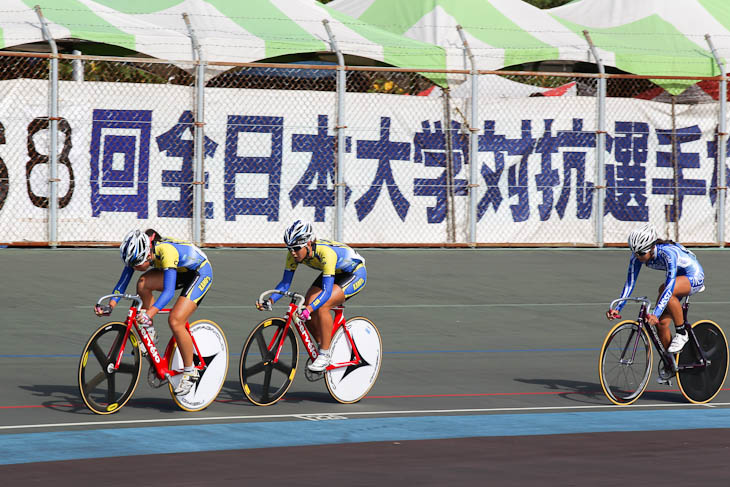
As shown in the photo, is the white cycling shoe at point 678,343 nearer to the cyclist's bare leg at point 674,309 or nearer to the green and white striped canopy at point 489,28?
the cyclist's bare leg at point 674,309

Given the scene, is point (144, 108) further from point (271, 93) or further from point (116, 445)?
point (116, 445)

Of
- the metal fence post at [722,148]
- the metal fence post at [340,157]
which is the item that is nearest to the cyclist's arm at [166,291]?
the metal fence post at [340,157]

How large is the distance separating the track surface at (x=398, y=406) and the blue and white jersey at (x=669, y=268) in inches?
34.1

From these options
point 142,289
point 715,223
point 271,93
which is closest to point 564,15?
point 715,223

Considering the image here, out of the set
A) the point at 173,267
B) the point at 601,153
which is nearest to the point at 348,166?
the point at 601,153

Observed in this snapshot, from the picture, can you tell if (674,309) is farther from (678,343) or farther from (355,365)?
(355,365)

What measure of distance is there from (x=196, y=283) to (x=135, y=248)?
69cm

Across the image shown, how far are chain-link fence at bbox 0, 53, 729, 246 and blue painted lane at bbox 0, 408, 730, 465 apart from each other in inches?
334

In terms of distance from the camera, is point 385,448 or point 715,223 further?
point 715,223

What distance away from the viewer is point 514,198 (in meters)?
19.0

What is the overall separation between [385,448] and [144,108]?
995 cm

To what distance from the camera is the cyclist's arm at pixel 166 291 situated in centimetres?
888

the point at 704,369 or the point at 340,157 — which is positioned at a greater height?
the point at 340,157

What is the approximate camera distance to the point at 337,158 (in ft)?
58.9
